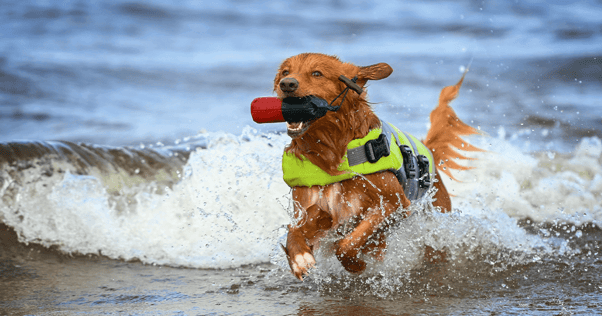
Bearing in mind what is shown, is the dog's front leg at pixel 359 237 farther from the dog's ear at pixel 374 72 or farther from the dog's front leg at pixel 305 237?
the dog's ear at pixel 374 72

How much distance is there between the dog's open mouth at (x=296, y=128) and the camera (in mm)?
2250

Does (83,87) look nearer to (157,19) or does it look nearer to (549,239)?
(157,19)

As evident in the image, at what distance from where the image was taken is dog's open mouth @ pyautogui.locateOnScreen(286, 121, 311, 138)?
2.25 meters

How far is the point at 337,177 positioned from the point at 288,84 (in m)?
0.56

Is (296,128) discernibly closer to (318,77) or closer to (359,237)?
(318,77)

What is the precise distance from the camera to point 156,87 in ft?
30.8

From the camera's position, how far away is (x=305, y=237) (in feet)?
8.41

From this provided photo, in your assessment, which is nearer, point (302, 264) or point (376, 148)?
point (302, 264)

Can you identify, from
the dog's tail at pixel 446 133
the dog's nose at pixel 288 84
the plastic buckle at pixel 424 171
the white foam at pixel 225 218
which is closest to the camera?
the dog's nose at pixel 288 84

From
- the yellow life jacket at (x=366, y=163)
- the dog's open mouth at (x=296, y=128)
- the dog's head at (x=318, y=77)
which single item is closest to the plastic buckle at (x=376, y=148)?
the yellow life jacket at (x=366, y=163)

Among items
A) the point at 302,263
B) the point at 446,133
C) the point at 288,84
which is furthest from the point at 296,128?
the point at 446,133

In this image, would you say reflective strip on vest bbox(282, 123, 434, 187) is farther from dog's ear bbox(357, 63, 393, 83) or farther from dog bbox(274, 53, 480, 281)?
dog's ear bbox(357, 63, 393, 83)

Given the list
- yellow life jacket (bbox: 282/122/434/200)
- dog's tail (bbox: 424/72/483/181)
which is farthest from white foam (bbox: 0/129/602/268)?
dog's tail (bbox: 424/72/483/181)

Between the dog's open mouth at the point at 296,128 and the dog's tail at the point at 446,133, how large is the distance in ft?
4.80
